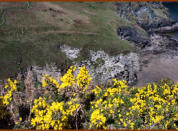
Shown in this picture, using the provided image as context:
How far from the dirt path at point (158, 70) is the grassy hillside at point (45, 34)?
279 inches

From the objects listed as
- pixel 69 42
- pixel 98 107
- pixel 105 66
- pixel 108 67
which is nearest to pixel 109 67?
pixel 108 67

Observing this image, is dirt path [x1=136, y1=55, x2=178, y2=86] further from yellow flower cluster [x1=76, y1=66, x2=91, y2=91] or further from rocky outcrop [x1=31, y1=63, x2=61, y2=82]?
yellow flower cluster [x1=76, y1=66, x2=91, y2=91]

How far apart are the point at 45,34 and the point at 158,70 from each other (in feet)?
92.0

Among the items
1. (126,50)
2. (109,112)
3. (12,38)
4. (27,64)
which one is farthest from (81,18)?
(109,112)

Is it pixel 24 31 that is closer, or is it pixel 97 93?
pixel 97 93

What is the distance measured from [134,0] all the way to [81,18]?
39.2 meters

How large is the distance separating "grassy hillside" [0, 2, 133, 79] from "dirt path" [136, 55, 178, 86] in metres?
7.08

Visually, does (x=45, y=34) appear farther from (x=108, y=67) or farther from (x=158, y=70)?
(x=158, y=70)

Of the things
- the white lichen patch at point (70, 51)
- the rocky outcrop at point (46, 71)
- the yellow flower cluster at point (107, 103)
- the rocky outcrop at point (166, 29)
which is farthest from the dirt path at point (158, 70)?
the rocky outcrop at point (166, 29)

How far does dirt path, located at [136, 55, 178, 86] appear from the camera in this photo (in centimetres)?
3456

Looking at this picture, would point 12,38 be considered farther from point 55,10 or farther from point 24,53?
point 55,10

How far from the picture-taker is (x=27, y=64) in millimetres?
25219

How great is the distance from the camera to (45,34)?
32562 millimetres

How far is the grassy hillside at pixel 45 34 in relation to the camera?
25969 mm
